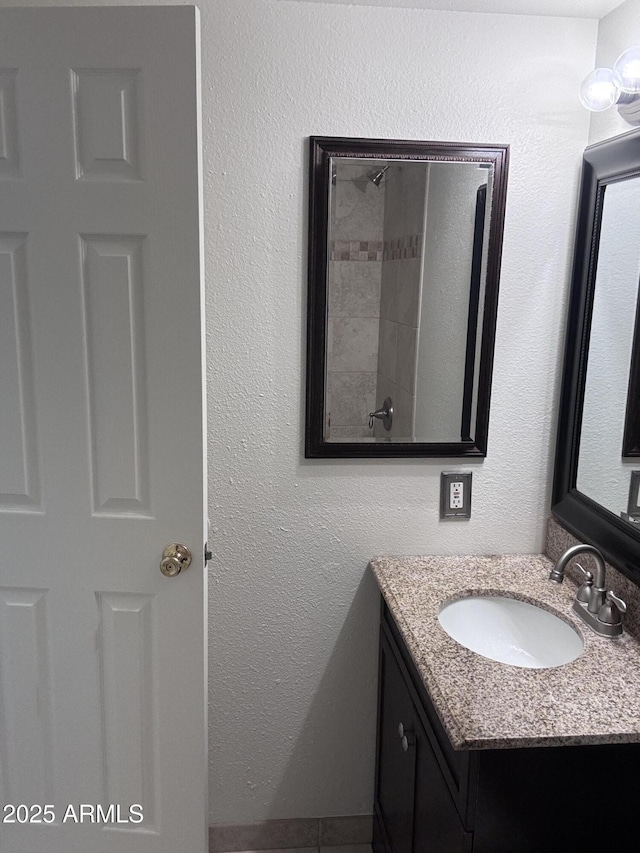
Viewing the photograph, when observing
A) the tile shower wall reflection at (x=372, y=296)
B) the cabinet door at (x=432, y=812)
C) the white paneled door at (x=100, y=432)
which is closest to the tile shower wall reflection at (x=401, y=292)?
the tile shower wall reflection at (x=372, y=296)

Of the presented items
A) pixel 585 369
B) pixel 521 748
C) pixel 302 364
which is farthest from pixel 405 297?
pixel 521 748

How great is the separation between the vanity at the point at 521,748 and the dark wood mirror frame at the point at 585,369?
0.24m

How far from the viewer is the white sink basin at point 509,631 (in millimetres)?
1779

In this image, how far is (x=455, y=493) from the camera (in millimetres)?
2096

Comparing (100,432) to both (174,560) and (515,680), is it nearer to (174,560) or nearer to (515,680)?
(174,560)

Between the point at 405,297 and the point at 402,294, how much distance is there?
0.01 meters

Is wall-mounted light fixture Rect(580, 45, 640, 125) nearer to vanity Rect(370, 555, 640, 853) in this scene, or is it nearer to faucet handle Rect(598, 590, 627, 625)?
faucet handle Rect(598, 590, 627, 625)

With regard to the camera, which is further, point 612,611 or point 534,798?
point 612,611

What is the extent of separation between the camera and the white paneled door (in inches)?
60.3

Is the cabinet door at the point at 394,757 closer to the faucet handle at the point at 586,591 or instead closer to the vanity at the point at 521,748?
the vanity at the point at 521,748

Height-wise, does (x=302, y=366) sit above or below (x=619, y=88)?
below

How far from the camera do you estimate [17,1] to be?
1.76m

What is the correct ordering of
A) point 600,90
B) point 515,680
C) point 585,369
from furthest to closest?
1. point 585,369
2. point 600,90
3. point 515,680

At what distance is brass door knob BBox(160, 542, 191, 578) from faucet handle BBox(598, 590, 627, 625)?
0.96 metres
